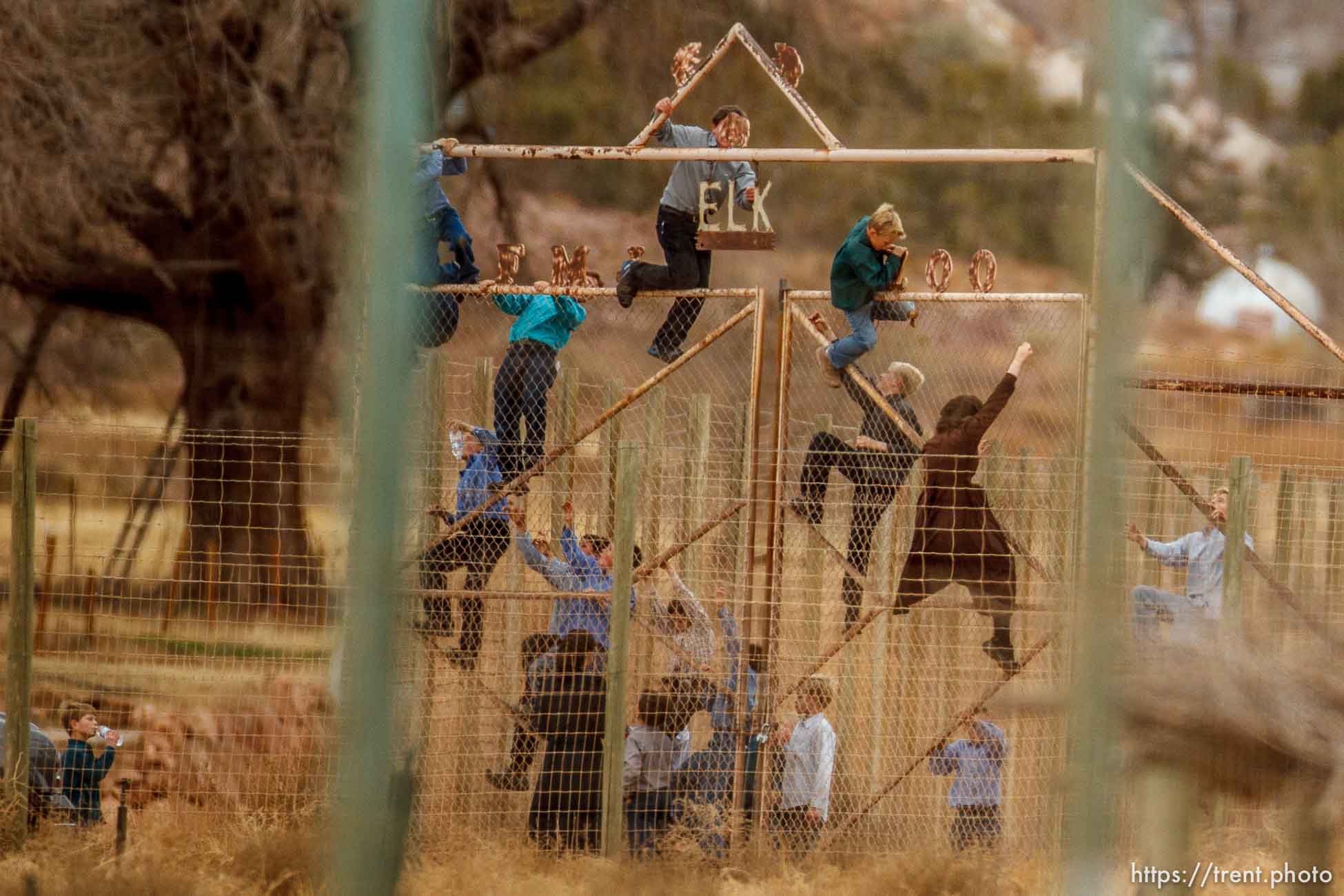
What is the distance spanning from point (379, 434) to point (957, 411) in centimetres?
359

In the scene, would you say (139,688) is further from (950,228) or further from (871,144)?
(950,228)

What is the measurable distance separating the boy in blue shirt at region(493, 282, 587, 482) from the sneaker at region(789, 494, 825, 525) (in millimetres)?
935

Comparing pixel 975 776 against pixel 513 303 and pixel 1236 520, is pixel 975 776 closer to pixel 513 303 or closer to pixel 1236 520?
pixel 1236 520

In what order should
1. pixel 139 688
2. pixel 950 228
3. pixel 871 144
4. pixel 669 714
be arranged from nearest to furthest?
pixel 669 714, pixel 139 688, pixel 871 144, pixel 950 228

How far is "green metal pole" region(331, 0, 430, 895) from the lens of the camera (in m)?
1.60

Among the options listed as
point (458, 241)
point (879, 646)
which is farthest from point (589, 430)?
point (879, 646)

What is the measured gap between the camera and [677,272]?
527 centimetres

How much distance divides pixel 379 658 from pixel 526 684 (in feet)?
11.4

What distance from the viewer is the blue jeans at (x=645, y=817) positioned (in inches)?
188

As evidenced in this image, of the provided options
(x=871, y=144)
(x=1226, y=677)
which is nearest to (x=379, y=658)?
(x=1226, y=677)

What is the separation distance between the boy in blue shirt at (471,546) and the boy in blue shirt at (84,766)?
1.26m

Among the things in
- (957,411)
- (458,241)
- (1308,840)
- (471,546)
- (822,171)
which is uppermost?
(822,171)

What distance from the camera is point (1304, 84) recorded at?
1227 centimetres

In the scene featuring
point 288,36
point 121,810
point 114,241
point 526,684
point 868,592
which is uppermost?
point 288,36
